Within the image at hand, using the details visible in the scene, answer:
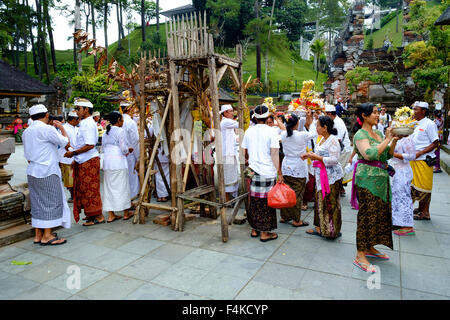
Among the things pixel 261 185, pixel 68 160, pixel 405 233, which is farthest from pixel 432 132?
pixel 68 160

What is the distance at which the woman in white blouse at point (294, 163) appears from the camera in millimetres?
4918

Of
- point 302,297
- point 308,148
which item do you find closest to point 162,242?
point 302,297

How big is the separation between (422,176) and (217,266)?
3673 millimetres

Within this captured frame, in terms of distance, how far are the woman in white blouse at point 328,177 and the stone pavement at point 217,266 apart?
26 centimetres

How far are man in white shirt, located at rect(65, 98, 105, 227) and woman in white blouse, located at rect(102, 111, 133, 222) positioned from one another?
173mm

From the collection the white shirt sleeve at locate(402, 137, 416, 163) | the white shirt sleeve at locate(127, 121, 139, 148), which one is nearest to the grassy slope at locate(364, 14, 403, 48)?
the white shirt sleeve at locate(402, 137, 416, 163)

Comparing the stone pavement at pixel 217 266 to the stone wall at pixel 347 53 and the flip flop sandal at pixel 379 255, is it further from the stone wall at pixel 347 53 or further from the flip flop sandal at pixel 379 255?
the stone wall at pixel 347 53

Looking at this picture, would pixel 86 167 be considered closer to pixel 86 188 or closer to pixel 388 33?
pixel 86 188

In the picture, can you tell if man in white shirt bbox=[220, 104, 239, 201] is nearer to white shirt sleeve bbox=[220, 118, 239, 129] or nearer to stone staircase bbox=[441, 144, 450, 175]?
white shirt sleeve bbox=[220, 118, 239, 129]

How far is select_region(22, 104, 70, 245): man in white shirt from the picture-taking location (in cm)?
433

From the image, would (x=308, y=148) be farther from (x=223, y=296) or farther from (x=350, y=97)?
(x=350, y=97)

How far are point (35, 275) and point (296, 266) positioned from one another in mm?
2951

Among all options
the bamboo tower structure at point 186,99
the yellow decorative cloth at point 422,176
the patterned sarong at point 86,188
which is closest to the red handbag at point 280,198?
the bamboo tower structure at point 186,99

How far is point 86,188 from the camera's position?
5.21 metres
